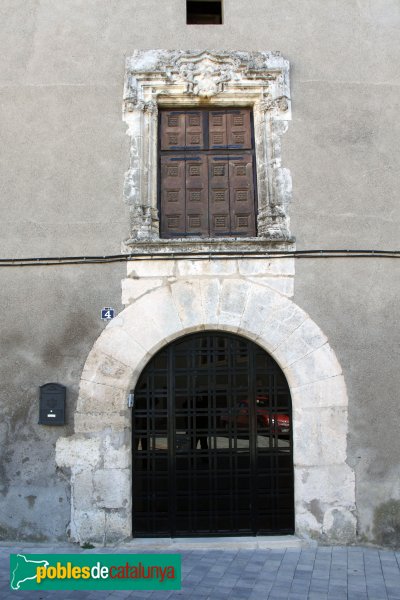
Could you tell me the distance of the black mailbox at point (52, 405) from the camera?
5.27 m

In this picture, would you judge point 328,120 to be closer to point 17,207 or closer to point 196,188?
point 196,188

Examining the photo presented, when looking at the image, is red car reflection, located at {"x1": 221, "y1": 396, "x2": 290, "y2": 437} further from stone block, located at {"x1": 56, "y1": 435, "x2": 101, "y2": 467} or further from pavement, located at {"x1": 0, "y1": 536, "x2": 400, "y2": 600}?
stone block, located at {"x1": 56, "y1": 435, "x2": 101, "y2": 467}

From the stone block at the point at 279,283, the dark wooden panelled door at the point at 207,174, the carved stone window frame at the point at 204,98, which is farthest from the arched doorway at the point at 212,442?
the carved stone window frame at the point at 204,98

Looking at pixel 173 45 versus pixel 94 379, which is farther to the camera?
pixel 173 45

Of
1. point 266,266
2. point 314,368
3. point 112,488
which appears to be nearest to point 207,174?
point 266,266

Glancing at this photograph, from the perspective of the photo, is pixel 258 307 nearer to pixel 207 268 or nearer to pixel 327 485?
pixel 207 268

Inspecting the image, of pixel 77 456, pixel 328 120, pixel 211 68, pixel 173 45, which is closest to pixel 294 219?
pixel 328 120

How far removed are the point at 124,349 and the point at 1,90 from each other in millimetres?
3185

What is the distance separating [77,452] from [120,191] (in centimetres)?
271

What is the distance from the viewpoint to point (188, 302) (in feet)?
17.8

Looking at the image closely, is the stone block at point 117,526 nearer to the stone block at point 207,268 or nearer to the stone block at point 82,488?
the stone block at point 82,488

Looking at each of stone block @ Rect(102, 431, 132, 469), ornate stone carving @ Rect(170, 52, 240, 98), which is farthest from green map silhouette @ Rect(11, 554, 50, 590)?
ornate stone carving @ Rect(170, 52, 240, 98)

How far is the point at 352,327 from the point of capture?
5410mm

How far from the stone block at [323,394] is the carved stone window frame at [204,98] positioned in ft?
5.47
